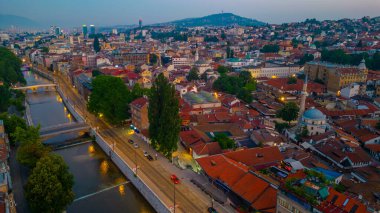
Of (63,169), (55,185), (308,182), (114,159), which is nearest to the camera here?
(308,182)

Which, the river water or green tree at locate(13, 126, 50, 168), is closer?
the river water

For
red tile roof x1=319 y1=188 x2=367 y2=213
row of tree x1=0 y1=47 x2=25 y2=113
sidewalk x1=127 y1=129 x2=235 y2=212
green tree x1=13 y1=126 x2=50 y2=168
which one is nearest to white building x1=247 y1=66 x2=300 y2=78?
sidewalk x1=127 y1=129 x2=235 y2=212

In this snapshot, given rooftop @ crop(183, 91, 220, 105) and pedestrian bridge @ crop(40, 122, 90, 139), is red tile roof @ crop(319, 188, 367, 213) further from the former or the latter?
pedestrian bridge @ crop(40, 122, 90, 139)

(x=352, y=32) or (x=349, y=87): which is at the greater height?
(x=352, y=32)

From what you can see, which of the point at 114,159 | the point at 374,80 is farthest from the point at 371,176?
the point at 374,80

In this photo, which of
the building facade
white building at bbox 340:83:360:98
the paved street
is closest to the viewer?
the paved street

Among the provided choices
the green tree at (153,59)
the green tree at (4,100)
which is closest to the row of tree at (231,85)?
the green tree at (4,100)

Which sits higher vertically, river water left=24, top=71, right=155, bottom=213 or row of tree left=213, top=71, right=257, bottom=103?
row of tree left=213, top=71, right=257, bottom=103

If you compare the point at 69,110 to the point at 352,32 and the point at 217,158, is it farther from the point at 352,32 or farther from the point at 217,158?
the point at 352,32

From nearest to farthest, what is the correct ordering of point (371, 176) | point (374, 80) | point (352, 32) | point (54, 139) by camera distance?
point (371, 176) < point (54, 139) < point (374, 80) < point (352, 32)
